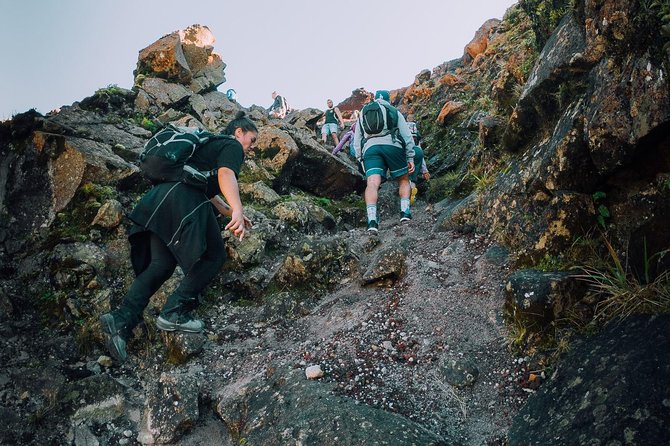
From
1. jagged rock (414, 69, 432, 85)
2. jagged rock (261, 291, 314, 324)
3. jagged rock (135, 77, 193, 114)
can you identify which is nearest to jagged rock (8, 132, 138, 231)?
jagged rock (261, 291, 314, 324)

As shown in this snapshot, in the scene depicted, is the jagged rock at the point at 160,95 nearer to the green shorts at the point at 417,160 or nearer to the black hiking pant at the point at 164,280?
the green shorts at the point at 417,160

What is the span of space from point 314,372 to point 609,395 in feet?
8.06

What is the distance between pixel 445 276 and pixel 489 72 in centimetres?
1136

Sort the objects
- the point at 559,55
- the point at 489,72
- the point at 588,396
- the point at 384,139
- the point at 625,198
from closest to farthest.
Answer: the point at 588,396 → the point at 625,198 → the point at 559,55 → the point at 384,139 → the point at 489,72

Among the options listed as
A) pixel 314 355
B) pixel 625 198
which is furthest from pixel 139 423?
pixel 625 198

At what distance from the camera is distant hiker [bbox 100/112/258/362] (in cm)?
469

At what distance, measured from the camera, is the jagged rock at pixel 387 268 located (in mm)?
5953

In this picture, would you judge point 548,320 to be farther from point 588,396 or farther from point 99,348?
point 99,348

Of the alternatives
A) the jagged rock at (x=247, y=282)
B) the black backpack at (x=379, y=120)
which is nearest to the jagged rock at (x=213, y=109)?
the black backpack at (x=379, y=120)

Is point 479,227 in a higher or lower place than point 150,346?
lower

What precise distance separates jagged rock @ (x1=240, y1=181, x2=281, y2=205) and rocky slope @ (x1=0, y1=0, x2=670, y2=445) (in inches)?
26.4

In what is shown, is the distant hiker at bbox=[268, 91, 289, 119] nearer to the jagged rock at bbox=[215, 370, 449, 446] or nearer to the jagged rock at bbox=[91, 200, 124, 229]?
the jagged rock at bbox=[91, 200, 124, 229]

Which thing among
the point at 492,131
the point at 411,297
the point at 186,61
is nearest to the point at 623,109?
the point at 411,297

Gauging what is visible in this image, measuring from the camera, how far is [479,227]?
20.4 feet
